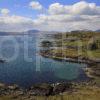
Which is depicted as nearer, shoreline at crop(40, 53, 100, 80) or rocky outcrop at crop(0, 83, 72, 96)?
rocky outcrop at crop(0, 83, 72, 96)

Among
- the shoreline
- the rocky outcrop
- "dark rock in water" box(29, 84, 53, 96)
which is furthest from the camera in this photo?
the shoreline

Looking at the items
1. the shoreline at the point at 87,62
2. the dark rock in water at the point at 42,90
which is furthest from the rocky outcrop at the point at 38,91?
the shoreline at the point at 87,62

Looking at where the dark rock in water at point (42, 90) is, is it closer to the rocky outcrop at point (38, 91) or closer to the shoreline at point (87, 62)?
the rocky outcrop at point (38, 91)

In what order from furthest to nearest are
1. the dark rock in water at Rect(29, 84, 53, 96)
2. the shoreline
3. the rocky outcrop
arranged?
the shoreline, the rocky outcrop, the dark rock in water at Rect(29, 84, 53, 96)

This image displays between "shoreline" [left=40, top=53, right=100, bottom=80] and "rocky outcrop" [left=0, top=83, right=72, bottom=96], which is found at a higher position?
"shoreline" [left=40, top=53, right=100, bottom=80]

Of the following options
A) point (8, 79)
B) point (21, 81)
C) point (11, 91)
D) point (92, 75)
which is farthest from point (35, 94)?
point (92, 75)

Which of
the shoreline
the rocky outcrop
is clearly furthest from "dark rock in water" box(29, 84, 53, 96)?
the shoreline

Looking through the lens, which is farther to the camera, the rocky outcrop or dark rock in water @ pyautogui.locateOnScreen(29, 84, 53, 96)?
the rocky outcrop

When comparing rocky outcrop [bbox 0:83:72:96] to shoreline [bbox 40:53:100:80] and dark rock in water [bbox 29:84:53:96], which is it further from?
shoreline [bbox 40:53:100:80]

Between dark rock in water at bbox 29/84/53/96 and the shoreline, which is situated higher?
the shoreline

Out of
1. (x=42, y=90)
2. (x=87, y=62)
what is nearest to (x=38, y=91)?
(x=42, y=90)

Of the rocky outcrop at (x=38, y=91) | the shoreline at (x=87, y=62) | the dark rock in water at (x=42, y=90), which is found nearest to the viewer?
the dark rock in water at (x=42, y=90)

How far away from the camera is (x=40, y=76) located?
6353 cm

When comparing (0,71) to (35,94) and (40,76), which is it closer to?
(40,76)
